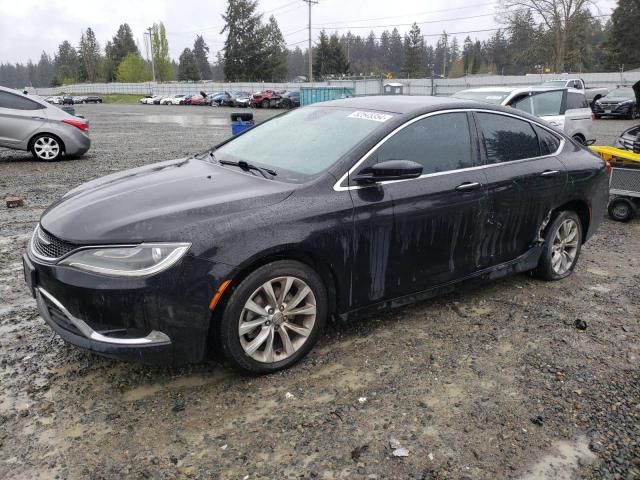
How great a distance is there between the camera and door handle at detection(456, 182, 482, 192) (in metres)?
3.80

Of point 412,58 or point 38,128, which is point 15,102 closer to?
point 38,128

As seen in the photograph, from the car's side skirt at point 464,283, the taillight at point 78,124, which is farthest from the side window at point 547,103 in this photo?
the taillight at point 78,124

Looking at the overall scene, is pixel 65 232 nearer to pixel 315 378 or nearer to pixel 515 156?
pixel 315 378

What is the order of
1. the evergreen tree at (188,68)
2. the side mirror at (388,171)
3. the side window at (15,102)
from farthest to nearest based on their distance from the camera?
1. the evergreen tree at (188,68)
2. the side window at (15,102)
3. the side mirror at (388,171)

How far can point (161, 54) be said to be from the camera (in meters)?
109

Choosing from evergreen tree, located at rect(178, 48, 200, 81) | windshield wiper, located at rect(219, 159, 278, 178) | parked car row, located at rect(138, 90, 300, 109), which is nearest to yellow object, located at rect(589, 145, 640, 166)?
windshield wiper, located at rect(219, 159, 278, 178)

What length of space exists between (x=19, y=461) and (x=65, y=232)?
1.17 m

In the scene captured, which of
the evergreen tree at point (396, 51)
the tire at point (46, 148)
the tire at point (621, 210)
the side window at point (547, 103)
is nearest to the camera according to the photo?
the tire at point (621, 210)

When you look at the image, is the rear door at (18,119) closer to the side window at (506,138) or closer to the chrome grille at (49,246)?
the chrome grille at (49,246)

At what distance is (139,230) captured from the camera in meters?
2.81

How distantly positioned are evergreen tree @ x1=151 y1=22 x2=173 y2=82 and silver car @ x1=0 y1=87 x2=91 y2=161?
102 meters

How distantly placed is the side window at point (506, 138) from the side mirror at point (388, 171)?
1.03 m

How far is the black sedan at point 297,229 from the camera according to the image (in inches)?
109

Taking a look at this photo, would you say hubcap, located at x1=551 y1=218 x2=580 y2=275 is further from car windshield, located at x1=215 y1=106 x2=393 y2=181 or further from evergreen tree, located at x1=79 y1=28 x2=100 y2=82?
evergreen tree, located at x1=79 y1=28 x2=100 y2=82
